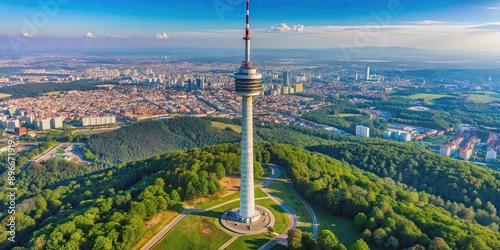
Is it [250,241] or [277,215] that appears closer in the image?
[250,241]

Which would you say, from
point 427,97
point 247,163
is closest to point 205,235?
point 247,163

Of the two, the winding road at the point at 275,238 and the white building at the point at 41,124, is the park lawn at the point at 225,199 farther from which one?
the white building at the point at 41,124

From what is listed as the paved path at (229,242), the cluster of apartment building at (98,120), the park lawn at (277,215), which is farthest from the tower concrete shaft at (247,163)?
the cluster of apartment building at (98,120)

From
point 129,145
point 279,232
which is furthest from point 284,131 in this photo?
point 279,232

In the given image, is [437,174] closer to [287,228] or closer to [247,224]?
[287,228]

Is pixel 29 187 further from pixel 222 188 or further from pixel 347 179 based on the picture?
pixel 347 179

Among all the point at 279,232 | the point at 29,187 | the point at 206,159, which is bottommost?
the point at 29,187

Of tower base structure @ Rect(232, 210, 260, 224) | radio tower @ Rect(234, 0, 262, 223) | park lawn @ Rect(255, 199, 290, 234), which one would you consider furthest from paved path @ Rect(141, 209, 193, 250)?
park lawn @ Rect(255, 199, 290, 234)
